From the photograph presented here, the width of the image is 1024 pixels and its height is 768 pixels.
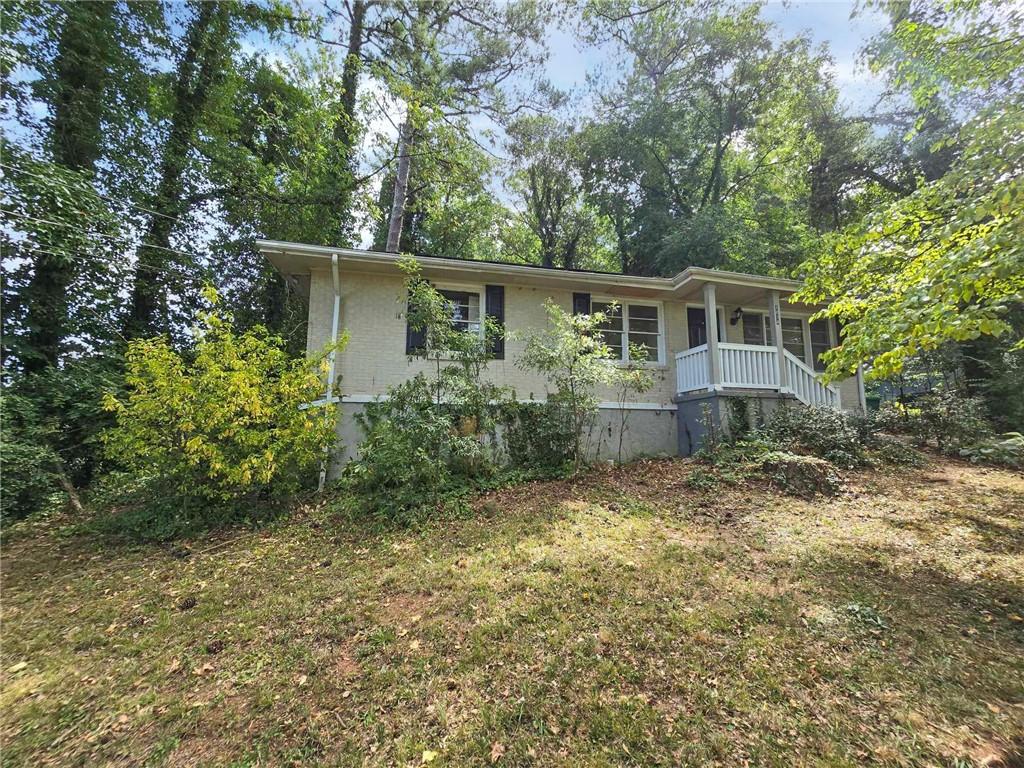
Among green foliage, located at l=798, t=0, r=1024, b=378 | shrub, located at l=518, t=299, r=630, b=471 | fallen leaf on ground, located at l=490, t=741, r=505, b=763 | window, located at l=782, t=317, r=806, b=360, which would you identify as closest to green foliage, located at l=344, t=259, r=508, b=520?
shrub, located at l=518, t=299, r=630, b=471

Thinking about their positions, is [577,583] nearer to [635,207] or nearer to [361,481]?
[361,481]

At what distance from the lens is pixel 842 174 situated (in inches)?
578

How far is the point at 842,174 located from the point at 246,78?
63.8ft

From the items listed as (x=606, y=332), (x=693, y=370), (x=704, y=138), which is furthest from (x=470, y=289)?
(x=704, y=138)

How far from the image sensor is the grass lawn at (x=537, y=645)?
2.34 metres

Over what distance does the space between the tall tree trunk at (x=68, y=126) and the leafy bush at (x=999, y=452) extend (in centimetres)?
1644

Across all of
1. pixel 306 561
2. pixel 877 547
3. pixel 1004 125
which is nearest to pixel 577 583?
A: pixel 306 561

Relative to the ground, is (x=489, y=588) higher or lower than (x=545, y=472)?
lower

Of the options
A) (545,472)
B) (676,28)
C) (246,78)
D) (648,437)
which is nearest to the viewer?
(545,472)

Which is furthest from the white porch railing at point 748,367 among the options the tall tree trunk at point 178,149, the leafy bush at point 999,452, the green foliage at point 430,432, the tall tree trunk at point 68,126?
the tall tree trunk at point 178,149

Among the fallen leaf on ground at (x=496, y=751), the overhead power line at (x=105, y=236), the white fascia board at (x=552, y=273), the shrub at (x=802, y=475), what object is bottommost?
the fallen leaf on ground at (x=496, y=751)

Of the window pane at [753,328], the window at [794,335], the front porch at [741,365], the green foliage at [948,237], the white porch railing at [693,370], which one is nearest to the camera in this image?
the green foliage at [948,237]

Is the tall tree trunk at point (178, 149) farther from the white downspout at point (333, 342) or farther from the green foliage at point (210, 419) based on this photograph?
the green foliage at point (210, 419)

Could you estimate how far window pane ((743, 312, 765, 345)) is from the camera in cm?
1095
